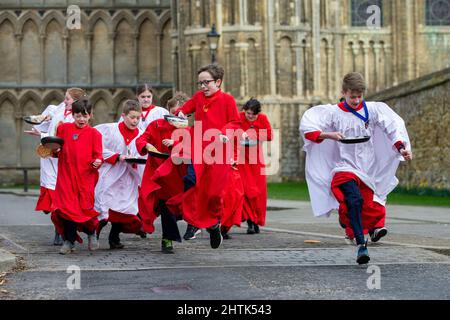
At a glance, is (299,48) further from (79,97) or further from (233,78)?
(79,97)

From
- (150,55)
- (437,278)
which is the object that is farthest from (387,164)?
(150,55)

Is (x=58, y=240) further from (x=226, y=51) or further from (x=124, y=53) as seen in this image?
(x=124, y=53)

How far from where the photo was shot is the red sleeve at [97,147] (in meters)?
12.8

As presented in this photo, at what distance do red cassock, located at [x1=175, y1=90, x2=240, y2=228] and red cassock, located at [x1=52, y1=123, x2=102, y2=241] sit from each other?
1.22 meters

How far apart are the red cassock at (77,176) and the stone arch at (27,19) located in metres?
39.1

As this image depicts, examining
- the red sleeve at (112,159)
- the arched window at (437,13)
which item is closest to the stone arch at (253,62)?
the arched window at (437,13)

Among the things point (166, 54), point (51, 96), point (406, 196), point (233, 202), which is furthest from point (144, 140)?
point (51, 96)

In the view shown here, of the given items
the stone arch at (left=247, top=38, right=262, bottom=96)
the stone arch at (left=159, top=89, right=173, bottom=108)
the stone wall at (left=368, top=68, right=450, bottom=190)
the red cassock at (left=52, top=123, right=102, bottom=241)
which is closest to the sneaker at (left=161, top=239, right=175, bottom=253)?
the red cassock at (left=52, top=123, right=102, bottom=241)

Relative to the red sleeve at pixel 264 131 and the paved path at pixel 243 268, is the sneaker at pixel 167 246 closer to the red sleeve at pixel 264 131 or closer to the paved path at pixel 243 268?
the paved path at pixel 243 268

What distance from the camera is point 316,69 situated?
143ft

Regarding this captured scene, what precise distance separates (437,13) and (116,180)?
3510cm

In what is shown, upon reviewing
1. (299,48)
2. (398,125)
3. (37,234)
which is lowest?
(37,234)

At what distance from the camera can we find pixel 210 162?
1190 cm

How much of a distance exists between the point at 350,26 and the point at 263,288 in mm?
38209
